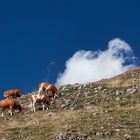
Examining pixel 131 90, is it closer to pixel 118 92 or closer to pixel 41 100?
pixel 118 92

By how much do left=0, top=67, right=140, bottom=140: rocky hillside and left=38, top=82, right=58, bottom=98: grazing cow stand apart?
81cm

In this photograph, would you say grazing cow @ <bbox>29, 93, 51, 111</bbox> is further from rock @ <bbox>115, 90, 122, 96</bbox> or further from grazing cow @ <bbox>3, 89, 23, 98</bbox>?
grazing cow @ <bbox>3, 89, 23, 98</bbox>

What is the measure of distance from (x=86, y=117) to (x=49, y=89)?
1510cm

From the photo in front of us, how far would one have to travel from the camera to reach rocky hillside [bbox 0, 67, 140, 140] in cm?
4441

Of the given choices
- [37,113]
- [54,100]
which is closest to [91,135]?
[37,113]

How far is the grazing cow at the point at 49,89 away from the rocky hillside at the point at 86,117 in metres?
0.81

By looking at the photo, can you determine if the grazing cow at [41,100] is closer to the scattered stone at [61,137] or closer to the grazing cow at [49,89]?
the grazing cow at [49,89]

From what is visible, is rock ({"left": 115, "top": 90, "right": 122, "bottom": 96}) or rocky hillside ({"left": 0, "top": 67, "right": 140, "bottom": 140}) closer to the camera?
rocky hillside ({"left": 0, "top": 67, "right": 140, "bottom": 140})

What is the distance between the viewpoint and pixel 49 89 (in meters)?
63.7

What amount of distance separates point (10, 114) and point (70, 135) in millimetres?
13779

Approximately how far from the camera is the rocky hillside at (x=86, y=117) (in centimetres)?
4441

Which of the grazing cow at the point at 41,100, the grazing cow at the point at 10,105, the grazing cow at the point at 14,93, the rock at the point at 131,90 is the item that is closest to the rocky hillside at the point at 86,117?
the rock at the point at 131,90

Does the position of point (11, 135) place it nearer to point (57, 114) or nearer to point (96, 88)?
point (57, 114)

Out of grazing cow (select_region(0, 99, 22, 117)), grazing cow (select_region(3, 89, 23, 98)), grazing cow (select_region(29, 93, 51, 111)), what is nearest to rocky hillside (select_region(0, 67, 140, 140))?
grazing cow (select_region(29, 93, 51, 111))
